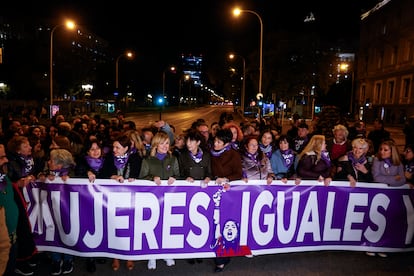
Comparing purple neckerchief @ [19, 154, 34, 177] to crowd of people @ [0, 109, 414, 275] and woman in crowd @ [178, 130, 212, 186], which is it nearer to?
crowd of people @ [0, 109, 414, 275]

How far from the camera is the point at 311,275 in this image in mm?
4699

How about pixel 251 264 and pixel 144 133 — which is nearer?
pixel 251 264

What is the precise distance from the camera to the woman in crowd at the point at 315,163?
5.48 metres

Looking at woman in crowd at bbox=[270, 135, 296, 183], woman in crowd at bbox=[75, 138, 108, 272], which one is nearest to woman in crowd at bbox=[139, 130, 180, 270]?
woman in crowd at bbox=[75, 138, 108, 272]

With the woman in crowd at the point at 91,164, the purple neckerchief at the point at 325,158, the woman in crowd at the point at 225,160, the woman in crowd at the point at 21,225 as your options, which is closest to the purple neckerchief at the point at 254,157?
the woman in crowd at the point at 225,160

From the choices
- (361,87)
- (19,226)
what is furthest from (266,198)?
(361,87)

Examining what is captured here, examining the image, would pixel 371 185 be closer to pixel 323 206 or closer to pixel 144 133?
pixel 323 206

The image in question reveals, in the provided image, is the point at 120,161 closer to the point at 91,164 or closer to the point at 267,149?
the point at 91,164

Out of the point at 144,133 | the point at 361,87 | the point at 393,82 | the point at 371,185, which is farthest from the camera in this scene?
the point at 361,87

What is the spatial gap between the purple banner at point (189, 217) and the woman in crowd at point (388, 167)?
0.15 metres

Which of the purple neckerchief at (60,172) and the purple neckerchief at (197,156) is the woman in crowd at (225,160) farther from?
the purple neckerchief at (60,172)

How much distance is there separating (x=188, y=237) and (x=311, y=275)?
5.25 ft

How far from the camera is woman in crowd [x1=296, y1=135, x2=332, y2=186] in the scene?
216 inches

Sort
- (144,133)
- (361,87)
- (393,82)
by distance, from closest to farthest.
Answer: (144,133) → (393,82) → (361,87)
